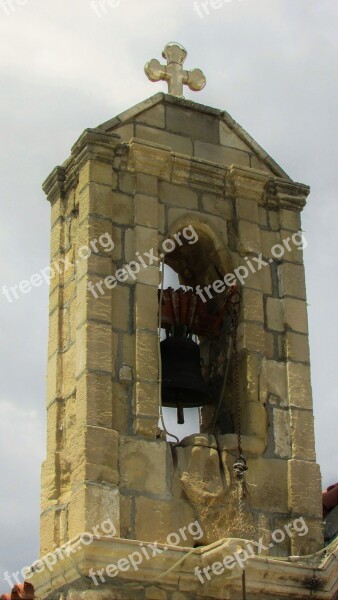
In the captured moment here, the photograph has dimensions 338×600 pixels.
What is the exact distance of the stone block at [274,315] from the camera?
9875 mm

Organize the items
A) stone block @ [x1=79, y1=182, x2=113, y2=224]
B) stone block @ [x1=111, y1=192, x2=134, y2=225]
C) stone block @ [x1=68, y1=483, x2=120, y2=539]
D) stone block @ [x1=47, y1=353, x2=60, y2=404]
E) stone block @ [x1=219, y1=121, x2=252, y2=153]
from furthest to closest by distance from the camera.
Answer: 1. stone block @ [x1=219, y1=121, x2=252, y2=153]
2. stone block @ [x1=111, y1=192, x2=134, y2=225]
3. stone block @ [x1=79, y1=182, x2=113, y2=224]
4. stone block @ [x1=47, y1=353, x2=60, y2=404]
5. stone block @ [x1=68, y1=483, x2=120, y2=539]

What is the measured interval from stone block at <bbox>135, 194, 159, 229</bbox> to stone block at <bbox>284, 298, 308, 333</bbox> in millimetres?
1191

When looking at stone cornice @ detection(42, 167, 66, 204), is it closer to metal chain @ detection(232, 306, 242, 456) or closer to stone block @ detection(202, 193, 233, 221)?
stone block @ detection(202, 193, 233, 221)

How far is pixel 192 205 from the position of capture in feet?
32.9

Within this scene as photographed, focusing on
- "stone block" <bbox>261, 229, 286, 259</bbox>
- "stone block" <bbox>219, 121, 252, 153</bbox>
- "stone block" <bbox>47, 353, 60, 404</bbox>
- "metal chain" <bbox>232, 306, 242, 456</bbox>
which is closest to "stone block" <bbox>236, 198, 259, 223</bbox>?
"stone block" <bbox>261, 229, 286, 259</bbox>

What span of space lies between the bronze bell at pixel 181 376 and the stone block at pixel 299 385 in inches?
25.1

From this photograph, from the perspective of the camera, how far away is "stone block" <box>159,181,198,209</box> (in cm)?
995

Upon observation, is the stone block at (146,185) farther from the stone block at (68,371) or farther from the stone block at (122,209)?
the stone block at (68,371)

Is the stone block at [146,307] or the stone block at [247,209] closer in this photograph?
the stone block at [146,307]

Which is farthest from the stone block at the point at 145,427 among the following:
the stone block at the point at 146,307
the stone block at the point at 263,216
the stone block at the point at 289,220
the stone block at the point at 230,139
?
the stone block at the point at 230,139

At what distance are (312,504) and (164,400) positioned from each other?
1.36 m

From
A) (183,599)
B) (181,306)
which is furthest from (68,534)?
(181,306)

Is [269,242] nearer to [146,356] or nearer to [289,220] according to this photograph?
[289,220]

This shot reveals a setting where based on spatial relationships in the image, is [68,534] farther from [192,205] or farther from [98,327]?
[192,205]
